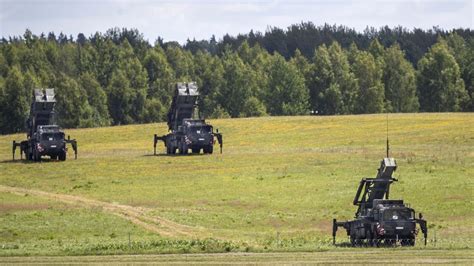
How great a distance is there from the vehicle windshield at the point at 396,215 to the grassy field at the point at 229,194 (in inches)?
64.7

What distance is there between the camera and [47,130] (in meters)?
106

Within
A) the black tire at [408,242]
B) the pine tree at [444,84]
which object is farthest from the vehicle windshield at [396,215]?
the pine tree at [444,84]

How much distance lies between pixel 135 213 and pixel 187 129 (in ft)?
119

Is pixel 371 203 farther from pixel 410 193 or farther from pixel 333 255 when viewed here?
pixel 410 193

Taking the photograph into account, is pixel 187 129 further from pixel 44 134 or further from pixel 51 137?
pixel 44 134

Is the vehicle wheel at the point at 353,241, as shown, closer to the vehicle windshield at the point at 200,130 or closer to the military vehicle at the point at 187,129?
the military vehicle at the point at 187,129

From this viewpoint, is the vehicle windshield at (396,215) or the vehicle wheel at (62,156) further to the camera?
the vehicle wheel at (62,156)

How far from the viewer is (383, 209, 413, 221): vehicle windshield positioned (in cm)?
5625

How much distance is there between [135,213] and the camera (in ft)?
238

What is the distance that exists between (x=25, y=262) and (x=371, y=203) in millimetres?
16470

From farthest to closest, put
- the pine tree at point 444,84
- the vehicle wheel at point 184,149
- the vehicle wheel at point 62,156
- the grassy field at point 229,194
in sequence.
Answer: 1. the pine tree at point 444,84
2. the vehicle wheel at point 184,149
3. the vehicle wheel at point 62,156
4. the grassy field at point 229,194

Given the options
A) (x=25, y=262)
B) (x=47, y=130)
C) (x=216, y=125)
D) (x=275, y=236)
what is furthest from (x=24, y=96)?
(x=25, y=262)

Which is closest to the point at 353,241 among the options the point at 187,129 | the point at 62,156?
the point at 187,129

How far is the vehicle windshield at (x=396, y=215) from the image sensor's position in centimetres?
5625
